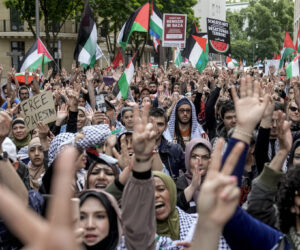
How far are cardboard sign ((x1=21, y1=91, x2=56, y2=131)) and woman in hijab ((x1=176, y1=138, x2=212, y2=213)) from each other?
221 cm

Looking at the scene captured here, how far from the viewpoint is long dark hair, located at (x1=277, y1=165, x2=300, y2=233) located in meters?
2.38

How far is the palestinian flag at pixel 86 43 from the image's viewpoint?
37.8 ft

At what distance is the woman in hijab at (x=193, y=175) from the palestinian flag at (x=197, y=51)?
35.3ft

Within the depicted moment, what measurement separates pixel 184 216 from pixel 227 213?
1.81 m

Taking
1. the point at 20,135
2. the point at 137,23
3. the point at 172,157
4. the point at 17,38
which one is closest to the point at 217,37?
the point at 137,23

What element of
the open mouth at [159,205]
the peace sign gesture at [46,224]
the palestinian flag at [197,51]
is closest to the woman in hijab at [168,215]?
the open mouth at [159,205]

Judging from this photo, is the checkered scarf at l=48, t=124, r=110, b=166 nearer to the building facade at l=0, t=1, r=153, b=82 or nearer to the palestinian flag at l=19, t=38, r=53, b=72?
the palestinian flag at l=19, t=38, r=53, b=72

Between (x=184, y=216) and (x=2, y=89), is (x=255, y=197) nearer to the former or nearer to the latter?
(x=184, y=216)

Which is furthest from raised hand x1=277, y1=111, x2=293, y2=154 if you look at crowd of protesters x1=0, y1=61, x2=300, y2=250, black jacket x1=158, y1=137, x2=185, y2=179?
black jacket x1=158, y1=137, x2=185, y2=179

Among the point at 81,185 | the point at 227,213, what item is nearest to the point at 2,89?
the point at 81,185

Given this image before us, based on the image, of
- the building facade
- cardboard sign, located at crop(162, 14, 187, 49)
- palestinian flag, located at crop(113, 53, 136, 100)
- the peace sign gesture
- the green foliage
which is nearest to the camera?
the peace sign gesture

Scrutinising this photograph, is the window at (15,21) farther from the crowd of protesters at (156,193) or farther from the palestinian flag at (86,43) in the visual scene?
the crowd of protesters at (156,193)

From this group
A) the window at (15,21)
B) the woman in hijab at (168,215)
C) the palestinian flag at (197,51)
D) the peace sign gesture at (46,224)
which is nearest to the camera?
the peace sign gesture at (46,224)

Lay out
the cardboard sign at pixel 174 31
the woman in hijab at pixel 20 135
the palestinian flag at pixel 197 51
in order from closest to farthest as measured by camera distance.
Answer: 1. the woman in hijab at pixel 20 135
2. the palestinian flag at pixel 197 51
3. the cardboard sign at pixel 174 31
